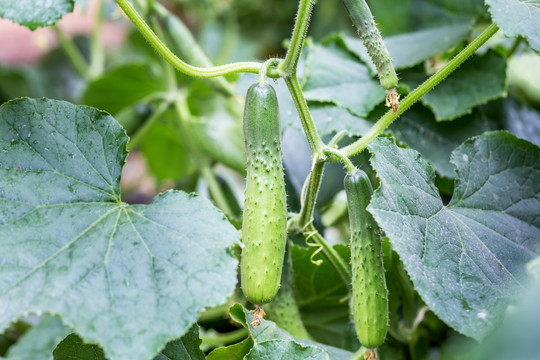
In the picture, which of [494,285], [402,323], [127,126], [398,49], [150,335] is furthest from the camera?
[127,126]

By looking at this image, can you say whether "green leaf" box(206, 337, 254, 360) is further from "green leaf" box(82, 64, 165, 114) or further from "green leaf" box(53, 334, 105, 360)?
"green leaf" box(82, 64, 165, 114)

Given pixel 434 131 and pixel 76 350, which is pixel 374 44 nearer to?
pixel 434 131

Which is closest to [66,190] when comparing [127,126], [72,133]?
[72,133]

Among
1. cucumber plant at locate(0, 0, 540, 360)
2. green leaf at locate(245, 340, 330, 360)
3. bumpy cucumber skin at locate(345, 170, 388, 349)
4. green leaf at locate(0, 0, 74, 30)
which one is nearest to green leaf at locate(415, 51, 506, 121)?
cucumber plant at locate(0, 0, 540, 360)

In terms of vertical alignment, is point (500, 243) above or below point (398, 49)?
below

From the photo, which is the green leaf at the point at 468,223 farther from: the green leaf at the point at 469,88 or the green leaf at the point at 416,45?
the green leaf at the point at 416,45

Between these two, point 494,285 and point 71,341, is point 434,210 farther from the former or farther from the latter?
point 71,341
